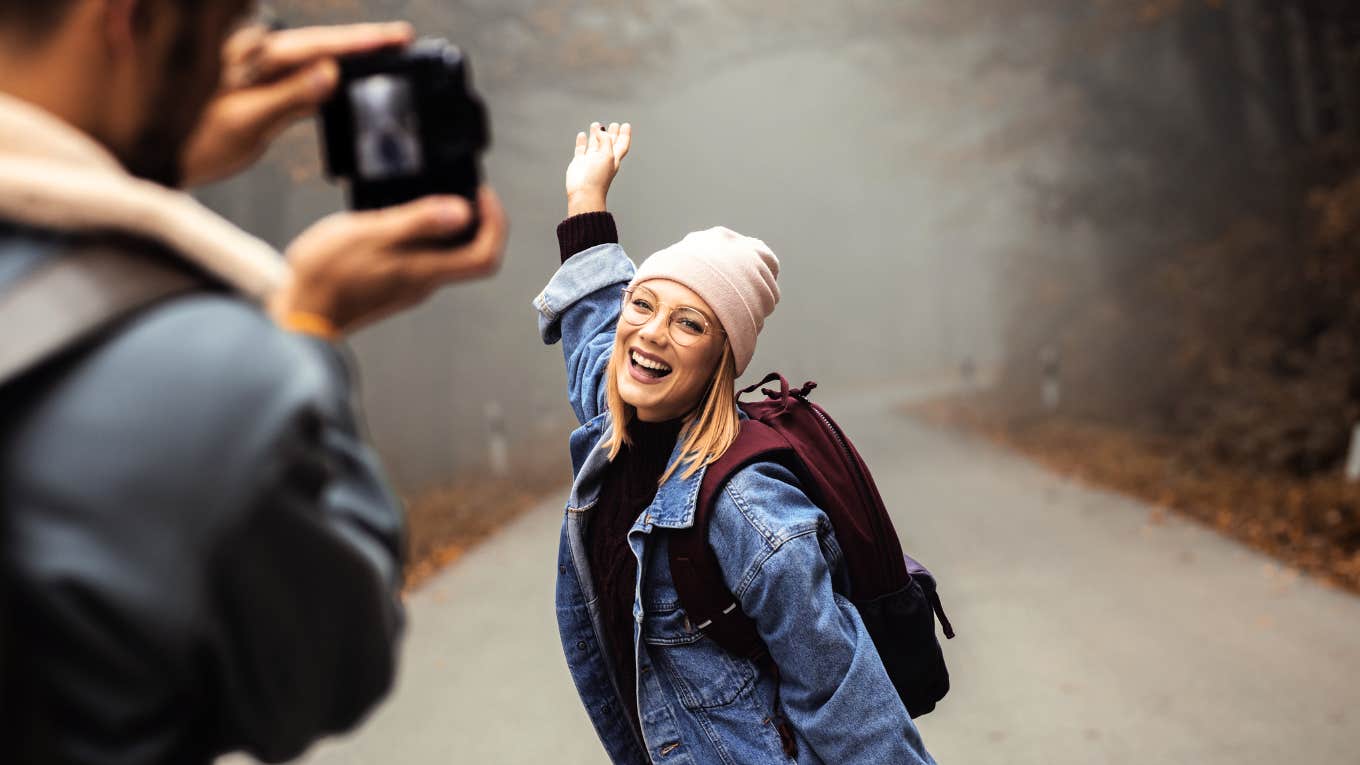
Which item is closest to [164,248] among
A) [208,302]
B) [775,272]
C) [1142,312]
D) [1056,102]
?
[208,302]

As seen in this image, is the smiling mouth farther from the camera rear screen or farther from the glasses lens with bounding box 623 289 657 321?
the camera rear screen

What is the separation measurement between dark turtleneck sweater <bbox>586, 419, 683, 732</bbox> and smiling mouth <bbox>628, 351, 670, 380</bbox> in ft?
0.57

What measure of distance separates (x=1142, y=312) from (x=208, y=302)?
17418mm

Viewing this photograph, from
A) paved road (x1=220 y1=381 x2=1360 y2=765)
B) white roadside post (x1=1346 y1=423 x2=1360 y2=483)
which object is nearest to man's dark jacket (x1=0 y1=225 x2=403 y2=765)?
paved road (x1=220 y1=381 x2=1360 y2=765)

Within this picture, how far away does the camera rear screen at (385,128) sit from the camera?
1152mm

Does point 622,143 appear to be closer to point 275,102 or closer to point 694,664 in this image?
point 694,664

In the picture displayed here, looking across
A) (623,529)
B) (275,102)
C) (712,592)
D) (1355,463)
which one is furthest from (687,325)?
(1355,463)

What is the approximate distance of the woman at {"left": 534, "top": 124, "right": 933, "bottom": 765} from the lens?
7.41ft

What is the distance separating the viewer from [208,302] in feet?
3.15

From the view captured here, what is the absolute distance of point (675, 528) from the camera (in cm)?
241

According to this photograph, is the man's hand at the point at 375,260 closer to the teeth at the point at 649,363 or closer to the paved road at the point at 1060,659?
the teeth at the point at 649,363

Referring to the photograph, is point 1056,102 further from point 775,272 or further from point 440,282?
point 440,282

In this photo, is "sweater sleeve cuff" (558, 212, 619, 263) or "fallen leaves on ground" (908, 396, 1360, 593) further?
"fallen leaves on ground" (908, 396, 1360, 593)

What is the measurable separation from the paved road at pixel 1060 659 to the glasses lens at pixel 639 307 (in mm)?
3041
